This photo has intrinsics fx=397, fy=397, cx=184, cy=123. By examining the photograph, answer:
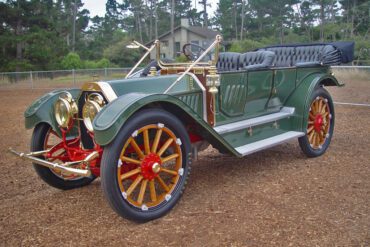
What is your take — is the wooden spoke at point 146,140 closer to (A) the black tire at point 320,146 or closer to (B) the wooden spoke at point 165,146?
(B) the wooden spoke at point 165,146

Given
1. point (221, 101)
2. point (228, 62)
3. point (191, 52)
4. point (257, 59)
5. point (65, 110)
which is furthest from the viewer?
point (228, 62)

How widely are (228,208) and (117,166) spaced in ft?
3.69

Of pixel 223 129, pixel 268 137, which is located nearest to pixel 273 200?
pixel 223 129

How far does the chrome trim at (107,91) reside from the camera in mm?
3361

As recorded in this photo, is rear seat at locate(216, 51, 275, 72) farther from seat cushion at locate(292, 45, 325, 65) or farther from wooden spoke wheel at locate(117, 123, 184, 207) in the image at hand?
wooden spoke wheel at locate(117, 123, 184, 207)

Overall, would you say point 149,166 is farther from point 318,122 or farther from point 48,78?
point 48,78

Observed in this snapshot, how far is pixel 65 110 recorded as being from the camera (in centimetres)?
363

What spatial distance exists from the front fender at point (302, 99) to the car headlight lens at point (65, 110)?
2.75 meters

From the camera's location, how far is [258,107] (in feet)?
15.5

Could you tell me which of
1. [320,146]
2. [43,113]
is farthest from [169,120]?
[320,146]

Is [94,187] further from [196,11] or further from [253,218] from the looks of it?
[196,11]

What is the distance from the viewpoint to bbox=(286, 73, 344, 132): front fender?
494 centimetres

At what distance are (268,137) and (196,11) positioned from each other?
40.2 m

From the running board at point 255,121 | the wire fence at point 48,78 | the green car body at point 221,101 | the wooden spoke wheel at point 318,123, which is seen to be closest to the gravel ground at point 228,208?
the wooden spoke wheel at point 318,123
